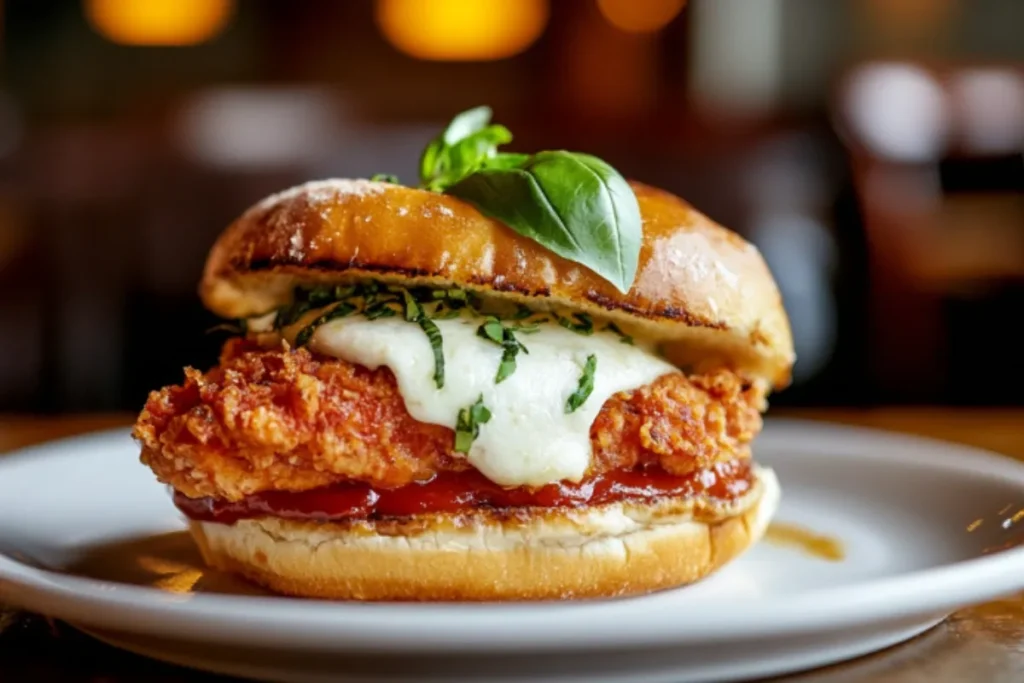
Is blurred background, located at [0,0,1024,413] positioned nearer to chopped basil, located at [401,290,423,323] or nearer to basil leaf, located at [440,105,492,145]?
basil leaf, located at [440,105,492,145]

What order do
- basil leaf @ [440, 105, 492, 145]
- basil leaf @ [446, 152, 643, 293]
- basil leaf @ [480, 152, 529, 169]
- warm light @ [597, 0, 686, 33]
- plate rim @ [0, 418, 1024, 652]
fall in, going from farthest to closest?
1. warm light @ [597, 0, 686, 33]
2. basil leaf @ [440, 105, 492, 145]
3. basil leaf @ [480, 152, 529, 169]
4. basil leaf @ [446, 152, 643, 293]
5. plate rim @ [0, 418, 1024, 652]

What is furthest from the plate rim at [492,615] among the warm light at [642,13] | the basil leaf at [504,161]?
the warm light at [642,13]

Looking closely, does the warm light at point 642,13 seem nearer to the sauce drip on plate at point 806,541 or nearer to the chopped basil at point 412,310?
the sauce drip on plate at point 806,541

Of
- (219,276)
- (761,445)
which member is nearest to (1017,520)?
(761,445)

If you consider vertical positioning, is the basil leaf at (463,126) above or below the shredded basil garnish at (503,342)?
above

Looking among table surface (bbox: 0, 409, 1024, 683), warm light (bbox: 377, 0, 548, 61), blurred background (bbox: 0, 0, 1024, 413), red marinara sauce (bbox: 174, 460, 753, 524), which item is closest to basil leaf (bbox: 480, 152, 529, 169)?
red marinara sauce (bbox: 174, 460, 753, 524)

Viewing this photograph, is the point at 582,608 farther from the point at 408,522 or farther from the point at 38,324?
the point at 38,324

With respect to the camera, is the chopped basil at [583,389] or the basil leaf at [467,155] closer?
the chopped basil at [583,389]

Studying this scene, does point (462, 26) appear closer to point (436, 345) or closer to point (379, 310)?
point (379, 310)
